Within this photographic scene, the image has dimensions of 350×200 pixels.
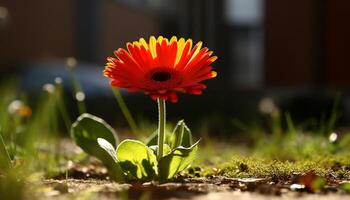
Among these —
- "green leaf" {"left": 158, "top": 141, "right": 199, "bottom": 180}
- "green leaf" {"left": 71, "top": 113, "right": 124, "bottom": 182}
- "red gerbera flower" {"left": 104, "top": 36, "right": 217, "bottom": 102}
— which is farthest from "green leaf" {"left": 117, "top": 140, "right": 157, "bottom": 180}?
"green leaf" {"left": 71, "top": 113, "right": 124, "bottom": 182}

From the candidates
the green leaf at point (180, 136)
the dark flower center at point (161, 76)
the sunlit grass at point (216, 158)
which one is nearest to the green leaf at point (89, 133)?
the sunlit grass at point (216, 158)

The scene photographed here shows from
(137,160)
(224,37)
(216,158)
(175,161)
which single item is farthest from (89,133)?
(224,37)

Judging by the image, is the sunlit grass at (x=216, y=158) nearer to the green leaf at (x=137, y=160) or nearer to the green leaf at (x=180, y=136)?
the green leaf at (x=180, y=136)

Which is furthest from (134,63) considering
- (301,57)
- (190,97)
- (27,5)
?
(27,5)

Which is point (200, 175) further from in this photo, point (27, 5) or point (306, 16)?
point (27, 5)

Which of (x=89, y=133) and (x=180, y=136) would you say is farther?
(x=89, y=133)

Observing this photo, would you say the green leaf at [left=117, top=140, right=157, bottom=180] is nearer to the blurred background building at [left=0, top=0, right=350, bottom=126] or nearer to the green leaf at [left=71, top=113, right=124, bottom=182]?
the green leaf at [left=71, top=113, right=124, bottom=182]

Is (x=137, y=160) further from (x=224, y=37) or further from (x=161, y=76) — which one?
(x=224, y=37)
